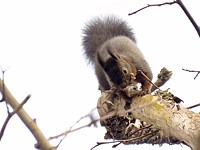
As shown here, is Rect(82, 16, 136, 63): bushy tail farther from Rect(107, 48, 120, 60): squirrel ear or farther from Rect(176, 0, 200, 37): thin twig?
Rect(176, 0, 200, 37): thin twig

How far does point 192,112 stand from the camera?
9.00 ft

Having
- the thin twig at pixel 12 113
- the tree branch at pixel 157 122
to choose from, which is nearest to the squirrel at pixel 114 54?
the tree branch at pixel 157 122

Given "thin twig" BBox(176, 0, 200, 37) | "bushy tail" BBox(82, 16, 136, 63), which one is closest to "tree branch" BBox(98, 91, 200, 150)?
"thin twig" BBox(176, 0, 200, 37)

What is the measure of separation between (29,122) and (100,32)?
5.04 m

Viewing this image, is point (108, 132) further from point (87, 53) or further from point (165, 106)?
point (87, 53)

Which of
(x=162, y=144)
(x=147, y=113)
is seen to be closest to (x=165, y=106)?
(x=147, y=113)

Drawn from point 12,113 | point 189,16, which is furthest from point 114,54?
point 12,113

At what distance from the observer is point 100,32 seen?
19.0ft

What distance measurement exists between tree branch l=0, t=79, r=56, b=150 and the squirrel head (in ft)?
12.5

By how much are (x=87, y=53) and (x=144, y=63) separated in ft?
3.24

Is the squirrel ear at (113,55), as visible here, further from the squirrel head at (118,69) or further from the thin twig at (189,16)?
the thin twig at (189,16)

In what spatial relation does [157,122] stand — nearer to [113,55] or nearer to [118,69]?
[118,69]

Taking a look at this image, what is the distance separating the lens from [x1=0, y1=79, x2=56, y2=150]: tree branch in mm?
780

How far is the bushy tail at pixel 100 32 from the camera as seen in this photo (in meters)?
5.79
